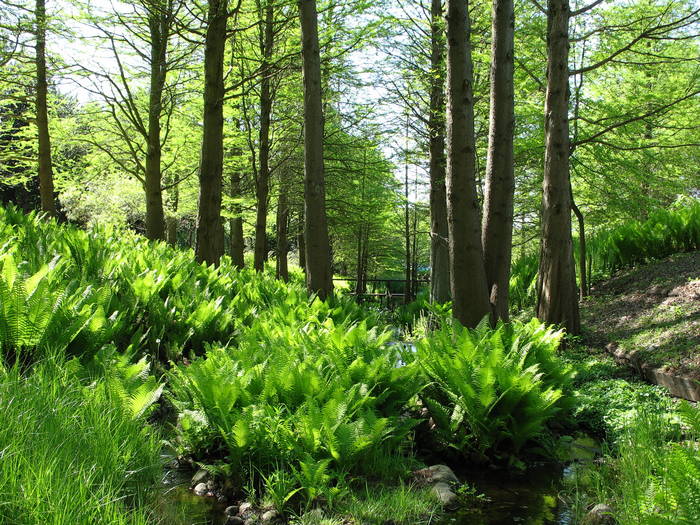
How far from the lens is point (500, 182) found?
6699mm

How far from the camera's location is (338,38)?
38.9 feet

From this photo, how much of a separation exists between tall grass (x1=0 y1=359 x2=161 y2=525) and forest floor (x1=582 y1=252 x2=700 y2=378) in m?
4.89

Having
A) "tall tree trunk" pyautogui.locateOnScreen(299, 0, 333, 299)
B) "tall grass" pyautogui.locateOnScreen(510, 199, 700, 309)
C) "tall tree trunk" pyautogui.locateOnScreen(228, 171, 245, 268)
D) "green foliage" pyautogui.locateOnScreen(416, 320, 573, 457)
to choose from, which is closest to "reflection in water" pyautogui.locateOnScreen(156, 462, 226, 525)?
"green foliage" pyautogui.locateOnScreen(416, 320, 573, 457)

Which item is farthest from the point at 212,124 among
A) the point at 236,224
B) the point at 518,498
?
the point at 236,224

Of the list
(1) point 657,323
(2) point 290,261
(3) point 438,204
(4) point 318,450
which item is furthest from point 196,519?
(2) point 290,261

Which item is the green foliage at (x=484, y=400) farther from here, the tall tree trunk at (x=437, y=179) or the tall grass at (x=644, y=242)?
the tall tree trunk at (x=437, y=179)

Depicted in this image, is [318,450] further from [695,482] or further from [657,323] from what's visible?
[657,323]

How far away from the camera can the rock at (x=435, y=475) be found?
3488 millimetres

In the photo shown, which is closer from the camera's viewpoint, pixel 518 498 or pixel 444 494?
pixel 444 494

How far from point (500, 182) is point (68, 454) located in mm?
5608

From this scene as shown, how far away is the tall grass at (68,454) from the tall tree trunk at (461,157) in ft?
12.7

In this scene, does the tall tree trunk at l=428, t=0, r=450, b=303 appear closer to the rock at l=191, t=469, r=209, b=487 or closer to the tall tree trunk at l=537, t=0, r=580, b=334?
the tall tree trunk at l=537, t=0, r=580, b=334

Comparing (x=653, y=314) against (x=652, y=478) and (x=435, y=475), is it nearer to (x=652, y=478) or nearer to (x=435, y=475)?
(x=435, y=475)

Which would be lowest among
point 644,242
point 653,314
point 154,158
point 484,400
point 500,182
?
point 484,400
